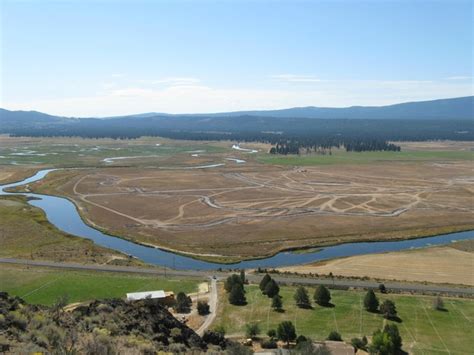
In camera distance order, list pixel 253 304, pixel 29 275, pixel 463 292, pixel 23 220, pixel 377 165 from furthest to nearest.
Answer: pixel 377 165 < pixel 23 220 < pixel 29 275 < pixel 463 292 < pixel 253 304

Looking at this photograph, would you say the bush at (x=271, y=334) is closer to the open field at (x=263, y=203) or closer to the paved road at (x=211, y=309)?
the paved road at (x=211, y=309)

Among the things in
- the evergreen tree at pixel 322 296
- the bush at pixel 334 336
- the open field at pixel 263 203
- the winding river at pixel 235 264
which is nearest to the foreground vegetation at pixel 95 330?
the bush at pixel 334 336

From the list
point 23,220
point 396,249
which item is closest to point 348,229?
point 396,249

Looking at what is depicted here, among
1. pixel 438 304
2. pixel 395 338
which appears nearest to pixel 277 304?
pixel 395 338

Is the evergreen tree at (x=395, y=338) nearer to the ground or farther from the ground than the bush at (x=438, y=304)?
farther from the ground

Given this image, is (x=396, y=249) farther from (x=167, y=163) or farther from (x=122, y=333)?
(x=167, y=163)

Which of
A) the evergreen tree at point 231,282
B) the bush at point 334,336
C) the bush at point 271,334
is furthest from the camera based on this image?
the evergreen tree at point 231,282
